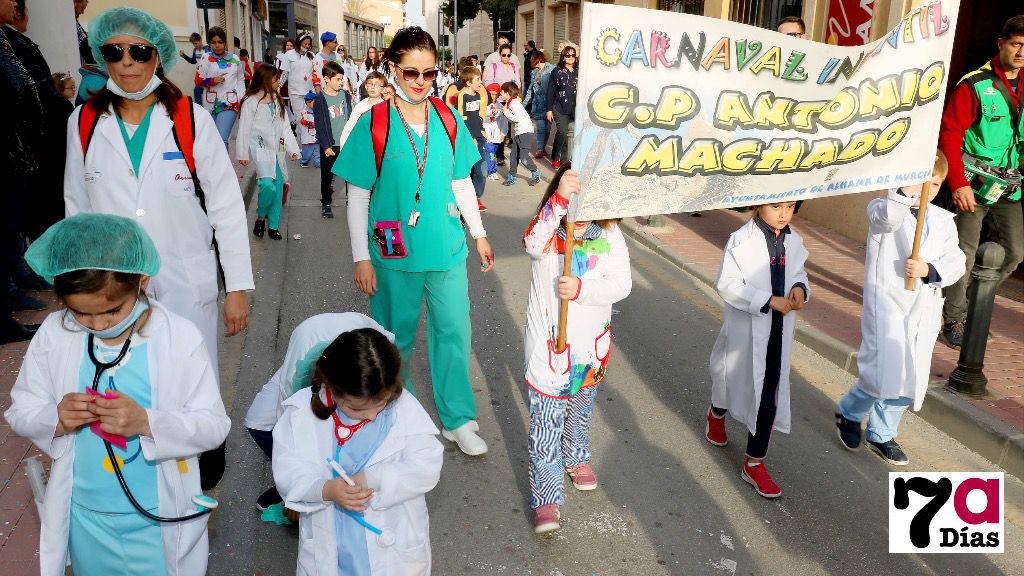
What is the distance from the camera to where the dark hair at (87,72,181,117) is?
3211 mm

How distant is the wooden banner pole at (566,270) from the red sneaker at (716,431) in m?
1.44

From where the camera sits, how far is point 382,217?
416 cm

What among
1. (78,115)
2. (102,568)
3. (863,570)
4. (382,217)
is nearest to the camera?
(102,568)

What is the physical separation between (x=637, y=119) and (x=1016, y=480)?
9.74ft

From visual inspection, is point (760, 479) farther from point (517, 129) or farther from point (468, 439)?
point (517, 129)

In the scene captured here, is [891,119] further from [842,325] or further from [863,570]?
[842,325]

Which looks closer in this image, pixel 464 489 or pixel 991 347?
pixel 464 489

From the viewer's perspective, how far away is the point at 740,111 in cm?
352

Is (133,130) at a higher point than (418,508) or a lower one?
higher

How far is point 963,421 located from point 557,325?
9.16ft

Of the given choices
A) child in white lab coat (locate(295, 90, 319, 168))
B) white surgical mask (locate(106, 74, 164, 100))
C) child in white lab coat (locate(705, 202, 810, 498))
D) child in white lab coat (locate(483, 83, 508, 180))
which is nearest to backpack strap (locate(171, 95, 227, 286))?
white surgical mask (locate(106, 74, 164, 100))

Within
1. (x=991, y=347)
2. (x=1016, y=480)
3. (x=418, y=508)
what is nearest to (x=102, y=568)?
(x=418, y=508)

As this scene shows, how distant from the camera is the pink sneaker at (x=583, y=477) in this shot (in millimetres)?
4102

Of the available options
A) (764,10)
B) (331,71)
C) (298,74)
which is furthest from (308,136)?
(764,10)
